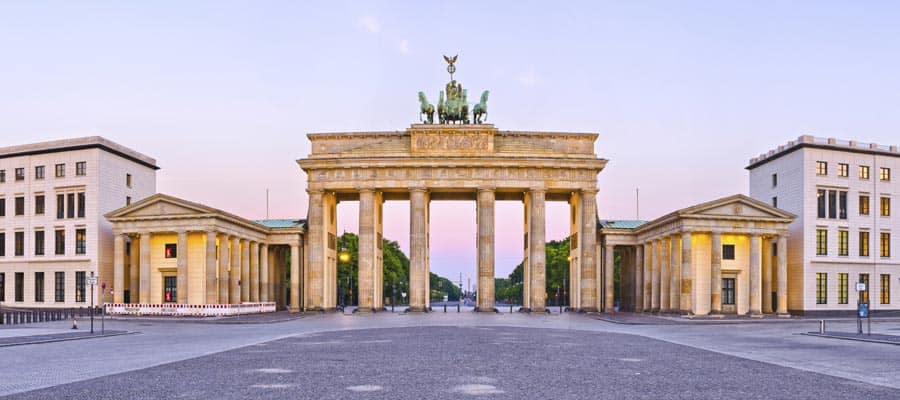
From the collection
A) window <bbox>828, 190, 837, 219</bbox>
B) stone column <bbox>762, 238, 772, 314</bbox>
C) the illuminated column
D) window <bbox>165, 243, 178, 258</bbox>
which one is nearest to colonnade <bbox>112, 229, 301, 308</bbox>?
window <bbox>165, 243, 178, 258</bbox>

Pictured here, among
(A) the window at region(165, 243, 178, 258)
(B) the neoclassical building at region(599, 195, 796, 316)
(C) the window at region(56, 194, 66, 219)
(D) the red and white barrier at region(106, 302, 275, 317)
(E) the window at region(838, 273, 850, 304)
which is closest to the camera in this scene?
(D) the red and white barrier at region(106, 302, 275, 317)

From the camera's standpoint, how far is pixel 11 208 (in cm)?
8038

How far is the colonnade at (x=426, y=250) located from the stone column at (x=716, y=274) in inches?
569

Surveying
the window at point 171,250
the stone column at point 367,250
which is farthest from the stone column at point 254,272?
the stone column at point 367,250

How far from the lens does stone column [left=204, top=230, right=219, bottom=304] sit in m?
70.0

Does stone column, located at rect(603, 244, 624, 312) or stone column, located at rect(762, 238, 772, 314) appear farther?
stone column, located at rect(603, 244, 624, 312)

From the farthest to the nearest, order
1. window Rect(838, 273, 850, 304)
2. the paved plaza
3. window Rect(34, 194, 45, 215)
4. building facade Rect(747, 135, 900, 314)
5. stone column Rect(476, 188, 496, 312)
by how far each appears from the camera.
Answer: stone column Rect(476, 188, 496, 312)
window Rect(34, 194, 45, 215)
window Rect(838, 273, 850, 304)
building facade Rect(747, 135, 900, 314)
the paved plaza

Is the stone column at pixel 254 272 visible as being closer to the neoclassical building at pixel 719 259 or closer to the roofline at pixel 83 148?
the roofline at pixel 83 148

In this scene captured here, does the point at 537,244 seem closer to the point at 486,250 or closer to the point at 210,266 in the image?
the point at 486,250

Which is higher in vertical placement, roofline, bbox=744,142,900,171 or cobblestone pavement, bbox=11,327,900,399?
roofline, bbox=744,142,900,171

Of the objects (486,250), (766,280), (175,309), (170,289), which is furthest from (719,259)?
(170,289)

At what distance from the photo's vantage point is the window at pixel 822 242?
7406cm

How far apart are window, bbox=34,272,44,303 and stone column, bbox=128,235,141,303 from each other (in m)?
9.12

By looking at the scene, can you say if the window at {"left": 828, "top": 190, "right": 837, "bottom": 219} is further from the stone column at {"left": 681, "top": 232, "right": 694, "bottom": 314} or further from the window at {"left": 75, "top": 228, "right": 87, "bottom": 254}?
the window at {"left": 75, "top": 228, "right": 87, "bottom": 254}
